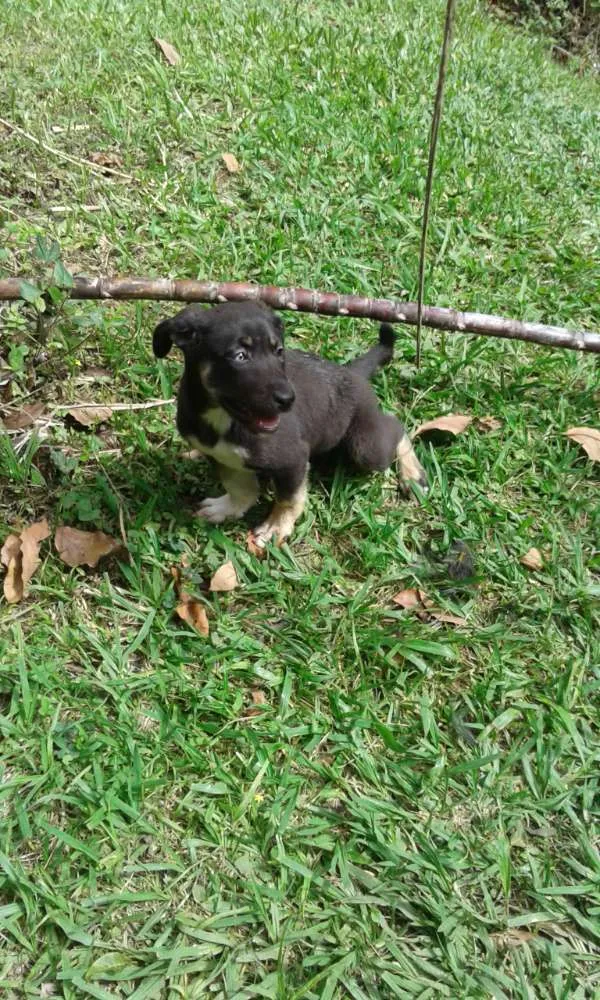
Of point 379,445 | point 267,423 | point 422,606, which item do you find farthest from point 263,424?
point 422,606

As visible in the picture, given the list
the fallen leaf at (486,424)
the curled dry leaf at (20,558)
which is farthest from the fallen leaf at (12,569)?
the fallen leaf at (486,424)

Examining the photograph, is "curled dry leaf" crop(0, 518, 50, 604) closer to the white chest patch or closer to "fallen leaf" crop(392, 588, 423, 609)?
the white chest patch

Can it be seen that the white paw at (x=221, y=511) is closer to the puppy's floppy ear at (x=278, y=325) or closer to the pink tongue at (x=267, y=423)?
the pink tongue at (x=267, y=423)

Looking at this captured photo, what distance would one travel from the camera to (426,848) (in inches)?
110

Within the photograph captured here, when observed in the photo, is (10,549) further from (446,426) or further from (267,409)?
(446,426)

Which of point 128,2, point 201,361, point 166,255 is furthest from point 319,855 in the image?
point 128,2

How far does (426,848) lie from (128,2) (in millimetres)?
7044

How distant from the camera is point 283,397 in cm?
312

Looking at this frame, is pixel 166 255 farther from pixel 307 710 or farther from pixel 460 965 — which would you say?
pixel 460 965

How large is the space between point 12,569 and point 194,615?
0.81 metres

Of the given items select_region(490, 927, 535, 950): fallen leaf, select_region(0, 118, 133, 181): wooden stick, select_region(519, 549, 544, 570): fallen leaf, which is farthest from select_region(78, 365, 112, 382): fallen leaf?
select_region(490, 927, 535, 950): fallen leaf

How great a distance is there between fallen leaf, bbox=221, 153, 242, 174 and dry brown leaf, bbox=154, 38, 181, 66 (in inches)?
46.6

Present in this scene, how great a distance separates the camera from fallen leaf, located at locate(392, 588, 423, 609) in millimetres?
3592

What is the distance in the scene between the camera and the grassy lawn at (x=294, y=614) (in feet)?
8.63
